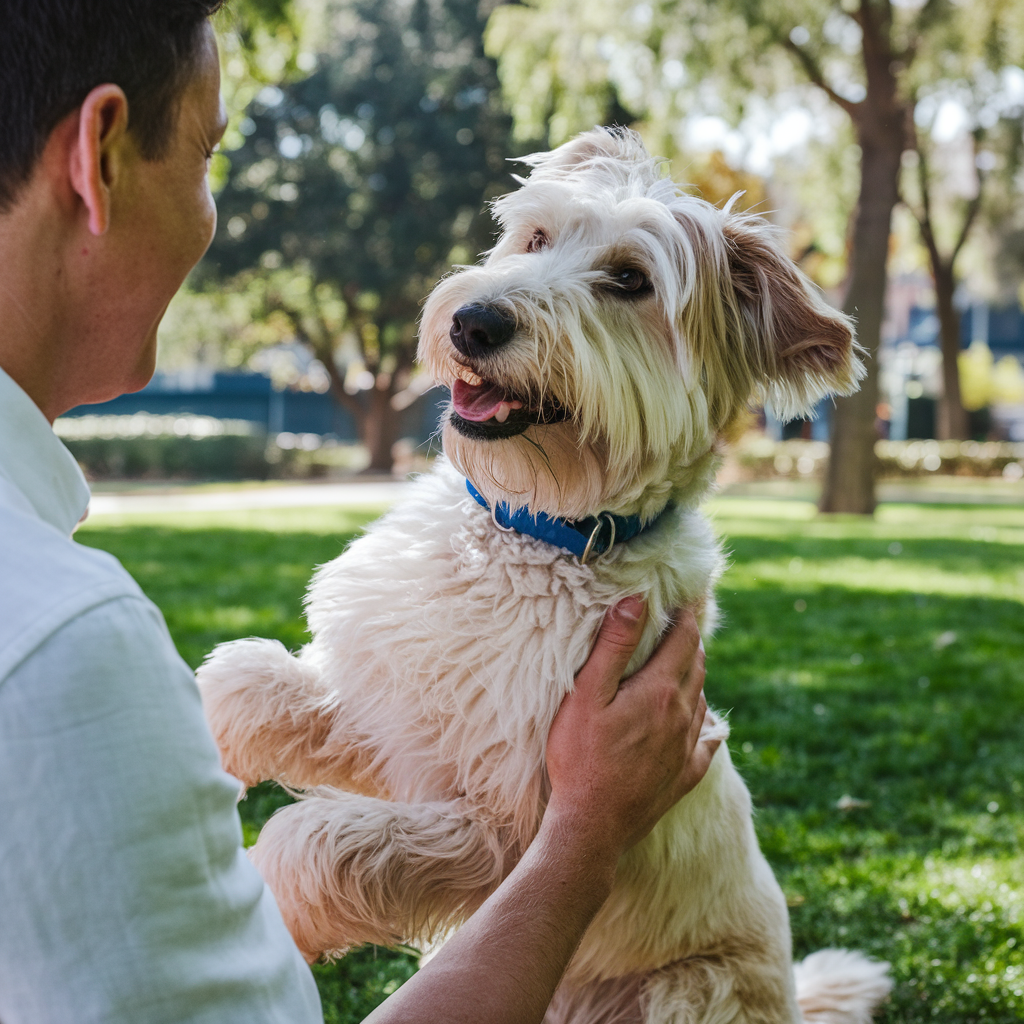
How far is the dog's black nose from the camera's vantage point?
7.70ft

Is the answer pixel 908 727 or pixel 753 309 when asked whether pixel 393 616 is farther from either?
pixel 908 727

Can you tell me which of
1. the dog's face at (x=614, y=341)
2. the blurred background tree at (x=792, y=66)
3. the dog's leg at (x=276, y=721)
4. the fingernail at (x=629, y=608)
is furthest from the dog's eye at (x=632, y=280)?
the blurred background tree at (x=792, y=66)

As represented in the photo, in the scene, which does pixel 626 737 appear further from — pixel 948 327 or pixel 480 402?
pixel 948 327

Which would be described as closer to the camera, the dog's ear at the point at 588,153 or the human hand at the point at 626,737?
the human hand at the point at 626,737

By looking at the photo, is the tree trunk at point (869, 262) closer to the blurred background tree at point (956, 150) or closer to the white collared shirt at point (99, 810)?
the blurred background tree at point (956, 150)

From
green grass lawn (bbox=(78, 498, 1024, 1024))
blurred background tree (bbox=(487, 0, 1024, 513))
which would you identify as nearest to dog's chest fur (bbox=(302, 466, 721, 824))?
green grass lawn (bbox=(78, 498, 1024, 1024))

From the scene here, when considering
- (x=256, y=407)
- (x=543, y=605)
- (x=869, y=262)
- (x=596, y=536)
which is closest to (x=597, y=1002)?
(x=543, y=605)

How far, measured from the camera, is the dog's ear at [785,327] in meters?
2.58

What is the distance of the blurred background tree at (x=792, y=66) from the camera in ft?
49.5

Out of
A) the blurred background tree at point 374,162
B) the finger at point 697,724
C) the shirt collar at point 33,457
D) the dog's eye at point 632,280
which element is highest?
the blurred background tree at point 374,162

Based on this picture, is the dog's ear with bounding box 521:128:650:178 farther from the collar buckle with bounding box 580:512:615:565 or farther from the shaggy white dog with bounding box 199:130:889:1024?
the collar buckle with bounding box 580:512:615:565

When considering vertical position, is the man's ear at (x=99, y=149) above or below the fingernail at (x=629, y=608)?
above

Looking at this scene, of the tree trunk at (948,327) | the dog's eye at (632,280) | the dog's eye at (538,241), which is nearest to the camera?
the dog's eye at (632,280)

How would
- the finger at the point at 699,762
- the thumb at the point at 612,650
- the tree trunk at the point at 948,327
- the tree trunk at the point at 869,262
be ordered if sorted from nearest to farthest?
the thumb at the point at 612,650 < the finger at the point at 699,762 < the tree trunk at the point at 869,262 < the tree trunk at the point at 948,327
